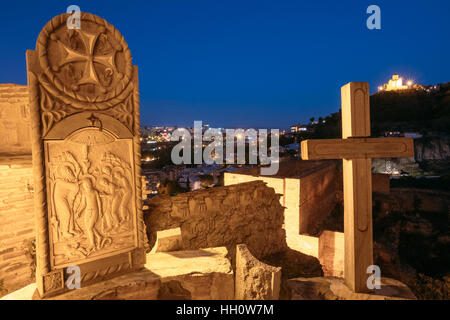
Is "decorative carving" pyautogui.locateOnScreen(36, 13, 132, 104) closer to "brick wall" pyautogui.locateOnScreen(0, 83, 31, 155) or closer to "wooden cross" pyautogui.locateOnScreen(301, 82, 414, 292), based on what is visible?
"wooden cross" pyautogui.locateOnScreen(301, 82, 414, 292)

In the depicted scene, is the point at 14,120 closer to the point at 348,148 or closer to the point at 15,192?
the point at 15,192

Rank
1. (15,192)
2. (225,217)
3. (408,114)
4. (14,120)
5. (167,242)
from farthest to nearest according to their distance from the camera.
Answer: (408,114), (225,217), (14,120), (15,192), (167,242)

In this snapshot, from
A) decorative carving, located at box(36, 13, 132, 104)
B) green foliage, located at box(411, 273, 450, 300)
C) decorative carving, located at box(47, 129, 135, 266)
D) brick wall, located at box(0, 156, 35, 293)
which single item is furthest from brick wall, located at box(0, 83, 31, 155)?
green foliage, located at box(411, 273, 450, 300)

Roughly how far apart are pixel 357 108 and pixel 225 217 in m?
4.71

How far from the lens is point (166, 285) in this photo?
110 inches

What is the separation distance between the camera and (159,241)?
362 cm

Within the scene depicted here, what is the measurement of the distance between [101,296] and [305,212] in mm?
8246

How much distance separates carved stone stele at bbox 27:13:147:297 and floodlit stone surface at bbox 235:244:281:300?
141 centimetres

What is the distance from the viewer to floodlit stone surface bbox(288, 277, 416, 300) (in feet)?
8.28

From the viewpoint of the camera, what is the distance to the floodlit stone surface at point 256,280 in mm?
2482

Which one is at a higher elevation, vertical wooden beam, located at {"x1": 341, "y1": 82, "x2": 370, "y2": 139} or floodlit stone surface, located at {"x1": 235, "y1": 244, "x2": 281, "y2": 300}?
vertical wooden beam, located at {"x1": 341, "y1": 82, "x2": 370, "y2": 139}

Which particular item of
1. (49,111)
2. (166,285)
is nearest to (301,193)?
(166,285)

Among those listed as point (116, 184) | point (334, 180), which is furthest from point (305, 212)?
point (116, 184)

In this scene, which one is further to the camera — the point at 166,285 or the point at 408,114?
the point at 408,114
